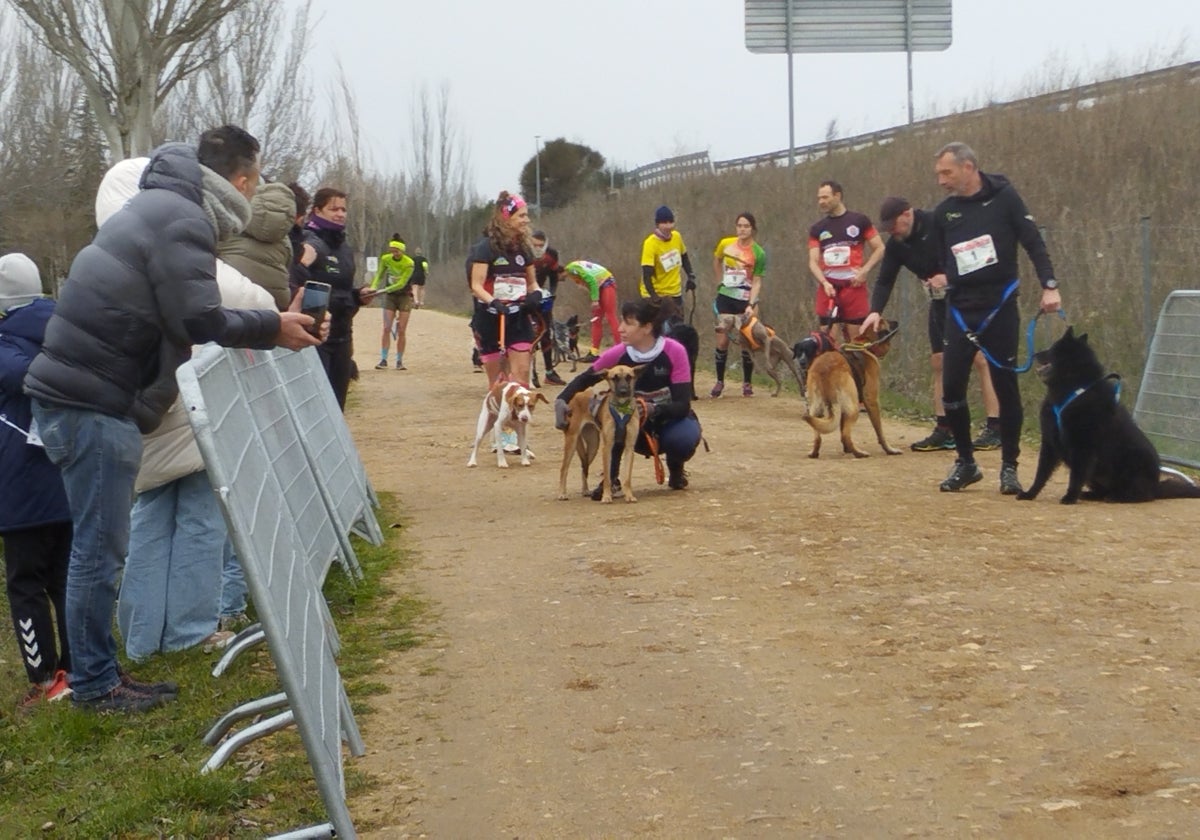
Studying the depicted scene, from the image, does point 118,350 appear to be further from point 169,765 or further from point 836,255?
point 836,255

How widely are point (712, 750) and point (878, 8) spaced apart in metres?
28.6

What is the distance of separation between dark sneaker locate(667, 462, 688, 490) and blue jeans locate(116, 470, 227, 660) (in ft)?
15.3

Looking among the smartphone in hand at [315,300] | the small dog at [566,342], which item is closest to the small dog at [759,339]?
the small dog at [566,342]

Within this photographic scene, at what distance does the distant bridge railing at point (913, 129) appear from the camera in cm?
2431

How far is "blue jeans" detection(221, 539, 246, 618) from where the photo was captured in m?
7.20

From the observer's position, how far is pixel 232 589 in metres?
7.22

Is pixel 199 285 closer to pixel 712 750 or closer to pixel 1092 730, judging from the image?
pixel 712 750

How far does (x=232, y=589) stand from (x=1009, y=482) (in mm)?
5323

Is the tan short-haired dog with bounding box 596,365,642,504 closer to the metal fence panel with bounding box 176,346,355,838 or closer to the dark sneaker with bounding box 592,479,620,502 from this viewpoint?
the dark sneaker with bounding box 592,479,620,502

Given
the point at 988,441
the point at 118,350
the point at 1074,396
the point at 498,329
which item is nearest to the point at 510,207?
the point at 498,329

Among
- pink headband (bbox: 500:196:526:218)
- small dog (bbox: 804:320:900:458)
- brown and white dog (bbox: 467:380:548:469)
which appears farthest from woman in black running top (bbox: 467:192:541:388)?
small dog (bbox: 804:320:900:458)

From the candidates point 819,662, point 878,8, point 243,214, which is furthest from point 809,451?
point 878,8

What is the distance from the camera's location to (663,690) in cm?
561

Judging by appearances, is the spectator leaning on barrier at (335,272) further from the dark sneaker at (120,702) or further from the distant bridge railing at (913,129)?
the distant bridge railing at (913,129)
